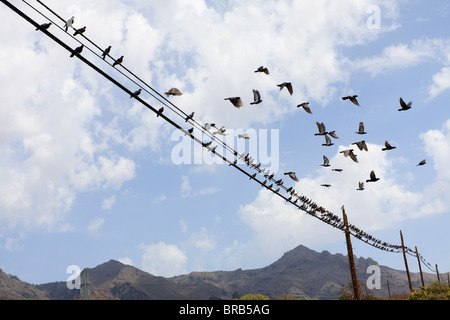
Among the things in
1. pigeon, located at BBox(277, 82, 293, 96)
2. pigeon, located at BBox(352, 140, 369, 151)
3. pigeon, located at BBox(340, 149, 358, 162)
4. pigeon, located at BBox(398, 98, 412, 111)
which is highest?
pigeon, located at BBox(277, 82, 293, 96)

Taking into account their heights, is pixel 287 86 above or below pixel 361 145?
above

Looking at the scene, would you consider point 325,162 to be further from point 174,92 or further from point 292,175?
point 174,92

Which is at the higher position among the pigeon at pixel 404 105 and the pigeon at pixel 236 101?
the pigeon at pixel 404 105

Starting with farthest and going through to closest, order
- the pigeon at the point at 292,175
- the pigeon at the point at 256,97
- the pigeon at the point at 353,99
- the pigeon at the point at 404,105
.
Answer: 1. the pigeon at the point at 292,175
2. the pigeon at the point at 353,99
3. the pigeon at the point at 404,105
4. the pigeon at the point at 256,97

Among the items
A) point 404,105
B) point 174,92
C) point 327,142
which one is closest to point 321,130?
point 327,142

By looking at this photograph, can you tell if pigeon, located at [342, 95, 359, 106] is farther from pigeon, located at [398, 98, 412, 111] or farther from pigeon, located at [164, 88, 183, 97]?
pigeon, located at [164, 88, 183, 97]

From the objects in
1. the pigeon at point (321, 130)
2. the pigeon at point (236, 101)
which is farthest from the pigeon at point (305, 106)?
the pigeon at point (236, 101)

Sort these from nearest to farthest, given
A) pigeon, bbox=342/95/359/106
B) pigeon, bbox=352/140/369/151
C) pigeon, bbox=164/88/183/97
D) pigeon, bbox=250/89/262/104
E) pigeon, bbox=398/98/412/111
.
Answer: pigeon, bbox=164/88/183/97 < pigeon, bbox=250/89/262/104 < pigeon, bbox=398/98/412/111 < pigeon, bbox=342/95/359/106 < pigeon, bbox=352/140/369/151

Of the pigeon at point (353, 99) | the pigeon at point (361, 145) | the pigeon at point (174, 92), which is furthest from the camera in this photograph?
the pigeon at point (361, 145)

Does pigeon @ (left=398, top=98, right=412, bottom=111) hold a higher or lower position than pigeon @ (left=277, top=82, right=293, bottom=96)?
lower

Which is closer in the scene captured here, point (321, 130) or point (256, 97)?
point (256, 97)

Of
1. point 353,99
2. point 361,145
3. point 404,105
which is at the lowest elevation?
point 361,145

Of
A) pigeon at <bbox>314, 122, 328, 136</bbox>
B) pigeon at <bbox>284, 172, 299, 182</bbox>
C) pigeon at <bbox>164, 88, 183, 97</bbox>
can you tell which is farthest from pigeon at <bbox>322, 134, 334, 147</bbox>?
pigeon at <bbox>164, 88, 183, 97</bbox>

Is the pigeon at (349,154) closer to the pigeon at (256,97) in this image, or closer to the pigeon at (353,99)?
the pigeon at (353,99)
